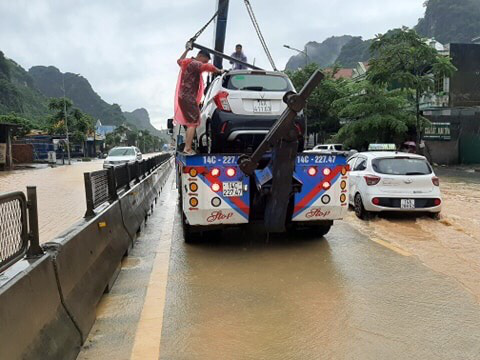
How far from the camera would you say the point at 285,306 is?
159 inches

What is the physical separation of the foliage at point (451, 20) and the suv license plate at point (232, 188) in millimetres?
92798

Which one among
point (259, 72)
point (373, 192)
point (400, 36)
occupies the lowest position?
point (373, 192)

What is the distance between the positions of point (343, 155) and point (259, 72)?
1941 millimetres

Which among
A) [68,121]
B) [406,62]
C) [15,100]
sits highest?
[15,100]

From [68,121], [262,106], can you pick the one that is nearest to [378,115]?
[262,106]

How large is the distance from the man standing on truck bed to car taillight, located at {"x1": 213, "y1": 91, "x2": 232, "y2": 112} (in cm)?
42

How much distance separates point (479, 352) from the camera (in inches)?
123

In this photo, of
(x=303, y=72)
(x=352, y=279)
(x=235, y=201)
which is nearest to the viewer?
(x=352, y=279)

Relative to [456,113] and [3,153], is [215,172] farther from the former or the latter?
[3,153]

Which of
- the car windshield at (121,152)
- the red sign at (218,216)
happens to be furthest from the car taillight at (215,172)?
the car windshield at (121,152)

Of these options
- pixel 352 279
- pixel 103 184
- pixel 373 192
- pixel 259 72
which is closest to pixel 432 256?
pixel 352 279

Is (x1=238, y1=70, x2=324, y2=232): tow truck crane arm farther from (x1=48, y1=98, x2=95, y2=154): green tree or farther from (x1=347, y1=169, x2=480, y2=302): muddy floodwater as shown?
(x1=48, y1=98, x2=95, y2=154): green tree

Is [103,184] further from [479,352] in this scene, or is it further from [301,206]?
[479,352]

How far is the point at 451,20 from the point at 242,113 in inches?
4005
